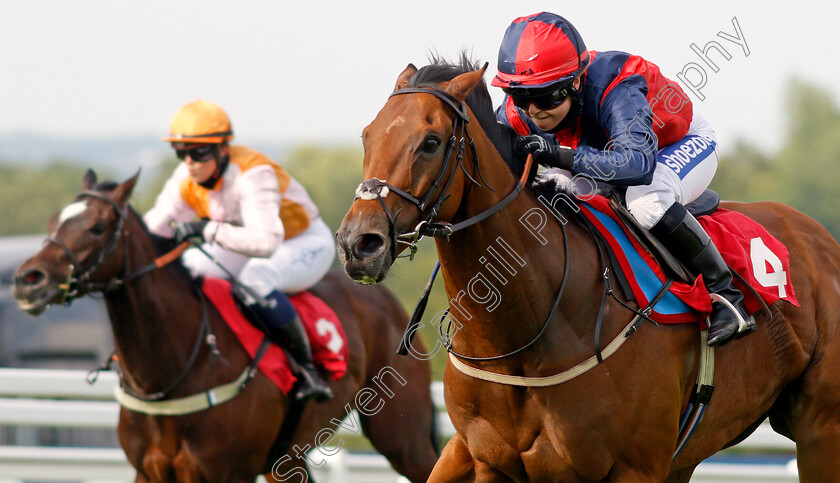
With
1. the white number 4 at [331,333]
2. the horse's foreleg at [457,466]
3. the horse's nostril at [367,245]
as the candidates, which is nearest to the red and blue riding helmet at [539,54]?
the horse's nostril at [367,245]

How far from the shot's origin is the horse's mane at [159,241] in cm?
581

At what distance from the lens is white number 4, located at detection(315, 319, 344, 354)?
20.7ft

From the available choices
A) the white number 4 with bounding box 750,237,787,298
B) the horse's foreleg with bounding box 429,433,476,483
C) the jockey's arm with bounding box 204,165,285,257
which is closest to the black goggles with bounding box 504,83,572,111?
the white number 4 with bounding box 750,237,787,298

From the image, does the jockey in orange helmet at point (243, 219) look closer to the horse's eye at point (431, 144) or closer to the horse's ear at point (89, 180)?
the horse's ear at point (89, 180)

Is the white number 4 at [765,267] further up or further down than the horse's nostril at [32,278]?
further up

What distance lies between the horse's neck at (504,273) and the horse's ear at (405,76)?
37cm

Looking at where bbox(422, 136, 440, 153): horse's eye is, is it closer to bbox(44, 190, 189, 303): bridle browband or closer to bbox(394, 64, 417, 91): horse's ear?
bbox(394, 64, 417, 91): horse's ear

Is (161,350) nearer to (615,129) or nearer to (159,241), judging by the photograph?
(159,241)

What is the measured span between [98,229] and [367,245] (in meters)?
3.05

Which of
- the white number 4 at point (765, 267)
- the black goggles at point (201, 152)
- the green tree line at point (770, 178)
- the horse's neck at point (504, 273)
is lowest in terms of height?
the green tree line at point (770, 178)

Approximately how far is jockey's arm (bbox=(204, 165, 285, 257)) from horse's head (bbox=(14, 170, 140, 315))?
1.80 feet

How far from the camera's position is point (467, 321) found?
3582 millimetres

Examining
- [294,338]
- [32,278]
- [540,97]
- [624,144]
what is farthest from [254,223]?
[624,144]

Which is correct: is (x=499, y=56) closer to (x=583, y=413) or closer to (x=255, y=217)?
(x=583, y=413)
